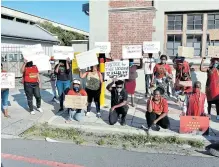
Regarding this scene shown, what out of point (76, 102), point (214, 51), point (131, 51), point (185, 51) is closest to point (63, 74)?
point (76, 102)

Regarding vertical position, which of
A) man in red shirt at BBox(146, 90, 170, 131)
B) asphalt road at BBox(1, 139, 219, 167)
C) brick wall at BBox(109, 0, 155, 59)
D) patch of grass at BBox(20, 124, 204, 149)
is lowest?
asphalt road at BBox(1, 139, 219, 167)

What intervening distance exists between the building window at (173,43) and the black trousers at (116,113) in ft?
17.9

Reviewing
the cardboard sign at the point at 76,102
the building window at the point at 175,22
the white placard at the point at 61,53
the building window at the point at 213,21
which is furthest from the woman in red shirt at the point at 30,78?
the building window at the point at 213,21

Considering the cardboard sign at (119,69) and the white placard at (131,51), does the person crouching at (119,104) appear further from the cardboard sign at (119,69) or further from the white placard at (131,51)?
the white placard at (131,51)

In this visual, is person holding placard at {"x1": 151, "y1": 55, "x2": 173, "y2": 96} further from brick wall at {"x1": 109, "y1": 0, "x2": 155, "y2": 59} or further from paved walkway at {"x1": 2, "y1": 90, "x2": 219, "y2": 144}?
brick wall at {"x1": 109, "y1": 0, "x2": 155, "y2": 59}

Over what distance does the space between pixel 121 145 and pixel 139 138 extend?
0.49 m

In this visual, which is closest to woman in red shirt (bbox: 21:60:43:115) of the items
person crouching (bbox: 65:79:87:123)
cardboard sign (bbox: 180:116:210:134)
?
person crouching (bbox: 65:79:87:123)

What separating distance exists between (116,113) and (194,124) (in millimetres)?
1801

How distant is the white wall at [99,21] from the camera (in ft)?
34.6

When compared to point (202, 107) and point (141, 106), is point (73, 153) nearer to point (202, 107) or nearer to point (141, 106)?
point (202, 107)

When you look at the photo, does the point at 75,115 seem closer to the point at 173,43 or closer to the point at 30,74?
the point at 30,74

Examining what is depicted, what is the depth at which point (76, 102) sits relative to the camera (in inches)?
233

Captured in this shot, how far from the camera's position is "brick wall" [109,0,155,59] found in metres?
10.1

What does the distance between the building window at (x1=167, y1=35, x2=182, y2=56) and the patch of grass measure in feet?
20.0
